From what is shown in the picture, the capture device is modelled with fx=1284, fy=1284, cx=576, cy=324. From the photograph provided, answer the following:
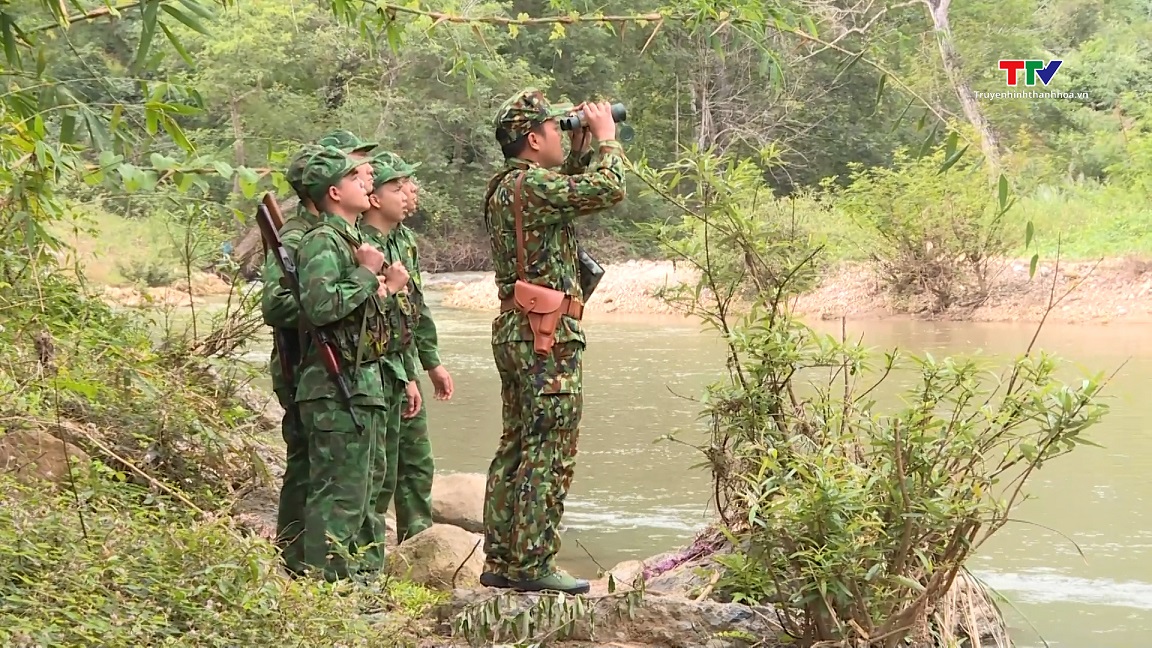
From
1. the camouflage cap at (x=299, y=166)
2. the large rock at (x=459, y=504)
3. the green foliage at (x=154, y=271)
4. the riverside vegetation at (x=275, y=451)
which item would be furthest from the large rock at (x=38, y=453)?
the green foliage at (x=154, y=271)

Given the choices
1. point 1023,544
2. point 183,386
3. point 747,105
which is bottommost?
point 1023,544

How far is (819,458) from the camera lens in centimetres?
313

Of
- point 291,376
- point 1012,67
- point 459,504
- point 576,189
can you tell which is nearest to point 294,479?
point 291,376

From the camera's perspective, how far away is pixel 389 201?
13.6 ft

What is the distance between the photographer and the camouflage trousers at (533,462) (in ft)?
11.8

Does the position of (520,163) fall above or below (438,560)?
above

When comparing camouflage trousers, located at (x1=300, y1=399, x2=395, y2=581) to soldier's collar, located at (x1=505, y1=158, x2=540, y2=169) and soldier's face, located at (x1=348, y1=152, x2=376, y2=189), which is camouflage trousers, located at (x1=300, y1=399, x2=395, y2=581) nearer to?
soldier's face, located at (x1=348, y1=152, x2=376, y2=189)

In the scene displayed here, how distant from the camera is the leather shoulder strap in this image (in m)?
3.61

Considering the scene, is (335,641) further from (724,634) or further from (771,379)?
(771,379)

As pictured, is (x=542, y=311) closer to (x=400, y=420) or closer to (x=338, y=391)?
(x=338, y=391)

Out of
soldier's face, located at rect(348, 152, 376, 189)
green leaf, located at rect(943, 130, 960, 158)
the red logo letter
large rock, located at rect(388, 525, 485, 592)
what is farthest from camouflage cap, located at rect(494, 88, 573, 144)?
the red logo letter

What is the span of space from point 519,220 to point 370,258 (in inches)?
17.4

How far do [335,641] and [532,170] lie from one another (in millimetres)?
1493

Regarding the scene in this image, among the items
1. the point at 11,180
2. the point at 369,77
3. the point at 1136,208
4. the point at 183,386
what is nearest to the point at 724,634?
the point at 11,180
